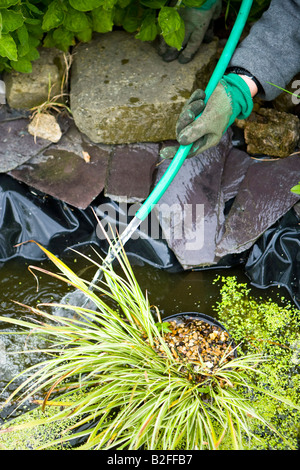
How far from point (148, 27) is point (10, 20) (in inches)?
24.0

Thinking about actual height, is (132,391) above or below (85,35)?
below

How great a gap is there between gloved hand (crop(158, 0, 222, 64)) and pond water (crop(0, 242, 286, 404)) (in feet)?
3.26

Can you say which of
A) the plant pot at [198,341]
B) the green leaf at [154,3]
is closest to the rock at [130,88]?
the green leaf at [154,3]

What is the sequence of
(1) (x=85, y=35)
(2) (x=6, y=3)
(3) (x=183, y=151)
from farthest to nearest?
(1) (x=85, y=35) → (3) (x=183, y=151) → (2) (x=6, y=3)

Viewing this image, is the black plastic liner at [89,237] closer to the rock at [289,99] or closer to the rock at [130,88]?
the rock at [130,88]

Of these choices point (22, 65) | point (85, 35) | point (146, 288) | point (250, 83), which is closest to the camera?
point (250, 83)

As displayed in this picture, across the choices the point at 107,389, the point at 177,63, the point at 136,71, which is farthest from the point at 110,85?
the point at 107,389

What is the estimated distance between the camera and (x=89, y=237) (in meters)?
2.20

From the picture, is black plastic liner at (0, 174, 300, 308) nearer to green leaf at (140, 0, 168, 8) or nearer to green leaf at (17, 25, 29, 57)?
green leaf at (17, 25, 29, 57)

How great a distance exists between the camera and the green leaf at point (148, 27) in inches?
78.4

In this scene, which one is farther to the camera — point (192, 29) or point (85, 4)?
point (192, 29)

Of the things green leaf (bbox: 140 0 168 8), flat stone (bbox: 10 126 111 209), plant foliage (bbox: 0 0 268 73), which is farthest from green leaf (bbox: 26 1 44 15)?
flat stone (bbox: 10 126 111 209)

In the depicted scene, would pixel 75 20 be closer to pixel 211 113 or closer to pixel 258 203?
pixel 211 113

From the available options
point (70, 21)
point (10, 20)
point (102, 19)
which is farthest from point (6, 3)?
point (102, 19)
